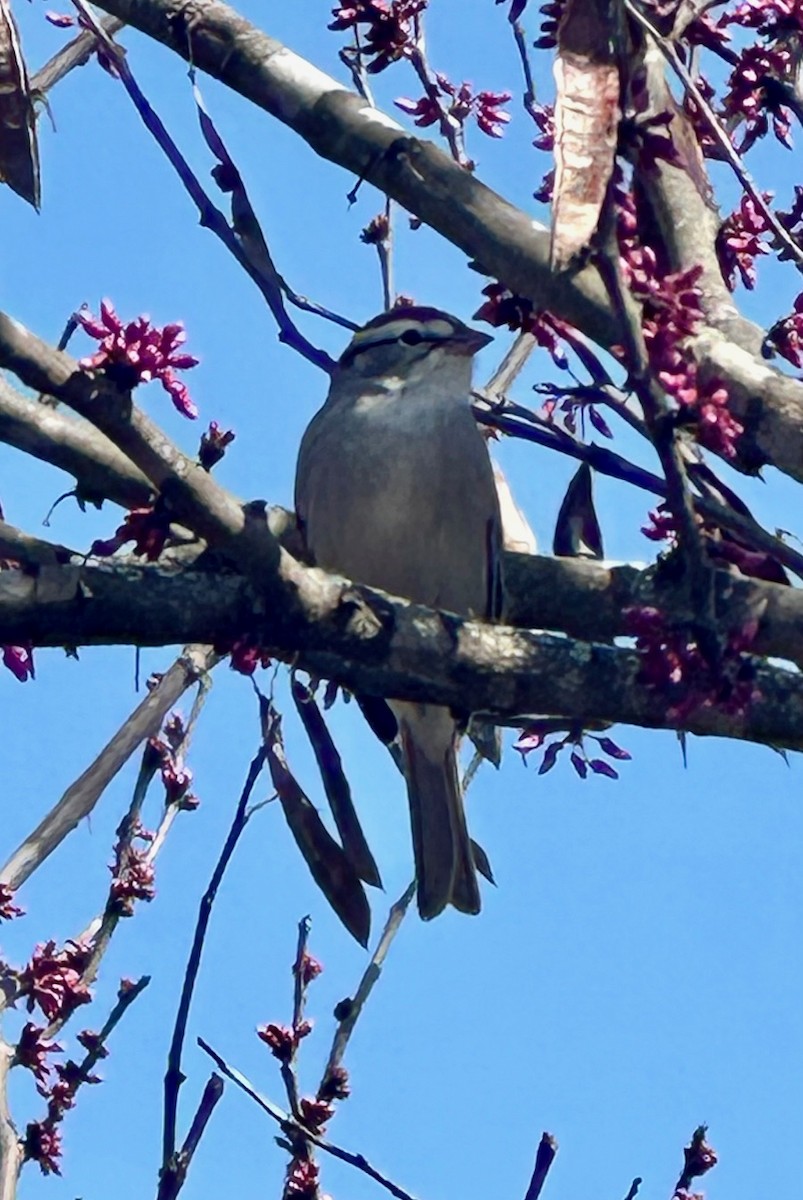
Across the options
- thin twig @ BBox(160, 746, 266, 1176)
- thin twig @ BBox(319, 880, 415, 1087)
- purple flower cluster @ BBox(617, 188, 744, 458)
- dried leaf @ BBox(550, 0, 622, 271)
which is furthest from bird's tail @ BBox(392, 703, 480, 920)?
dried leaf @ BBox(550, 0, 622, 271)

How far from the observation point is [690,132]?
3.44 meters

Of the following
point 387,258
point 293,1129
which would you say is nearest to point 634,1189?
point 293,1129

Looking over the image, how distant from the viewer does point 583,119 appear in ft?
9.43

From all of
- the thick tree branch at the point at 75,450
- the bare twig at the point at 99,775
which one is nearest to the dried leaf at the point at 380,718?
the bare twig at the point at 99,775

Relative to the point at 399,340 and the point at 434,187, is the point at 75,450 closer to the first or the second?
the point at 434,187

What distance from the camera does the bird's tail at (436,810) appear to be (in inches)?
230

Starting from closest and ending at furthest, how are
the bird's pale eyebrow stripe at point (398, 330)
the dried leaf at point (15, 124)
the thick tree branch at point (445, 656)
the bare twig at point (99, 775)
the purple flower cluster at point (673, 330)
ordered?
1. the purple flower cluster at point (673, 330)
2. the thick tree branch at point (445, 656)
3. the dried leaf at point (15, 124)
4. the bare twig at point (99, 775)
5. the bird's pale eyebrow stripe at point (398, 330)

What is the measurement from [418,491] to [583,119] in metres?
2.90

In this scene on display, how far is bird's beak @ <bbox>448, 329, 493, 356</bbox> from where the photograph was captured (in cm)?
601

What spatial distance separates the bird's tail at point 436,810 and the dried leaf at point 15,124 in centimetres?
264

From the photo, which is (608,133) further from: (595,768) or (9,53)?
(595,768)

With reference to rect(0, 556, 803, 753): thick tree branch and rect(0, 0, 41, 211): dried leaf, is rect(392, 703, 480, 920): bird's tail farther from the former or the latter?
rect(0, 0, 41, 211): dried leaf

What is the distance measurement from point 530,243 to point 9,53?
1.31 m

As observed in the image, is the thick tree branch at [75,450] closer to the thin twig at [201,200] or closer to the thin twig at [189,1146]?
the thin twig at [201,200]
